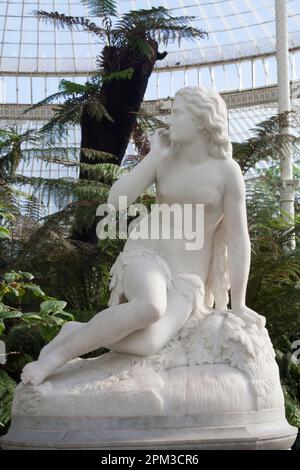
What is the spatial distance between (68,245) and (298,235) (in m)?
2.54

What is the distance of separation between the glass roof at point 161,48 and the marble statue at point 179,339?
16.1 metres

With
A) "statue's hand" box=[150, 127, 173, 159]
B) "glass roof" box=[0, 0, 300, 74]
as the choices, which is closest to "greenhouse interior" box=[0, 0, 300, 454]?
"statue's hand" box=[150, 127, 173, 159]

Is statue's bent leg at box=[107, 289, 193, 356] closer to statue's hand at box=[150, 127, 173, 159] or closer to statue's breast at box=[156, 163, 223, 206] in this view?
statue's breast at box=[156, 163, 223, 206]

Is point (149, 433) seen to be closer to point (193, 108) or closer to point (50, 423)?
point (50, 423)

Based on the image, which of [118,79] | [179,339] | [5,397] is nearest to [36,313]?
[5,397]

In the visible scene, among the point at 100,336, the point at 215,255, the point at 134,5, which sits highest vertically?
the point at 134,5

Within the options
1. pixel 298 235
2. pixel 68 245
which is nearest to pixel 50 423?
pixel 68 245

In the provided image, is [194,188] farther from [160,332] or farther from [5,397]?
[5,397]

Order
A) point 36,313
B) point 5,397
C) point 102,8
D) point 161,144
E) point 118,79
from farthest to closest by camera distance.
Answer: point 102,8
point 118,79
point 5,397
point 36,313
point 161,144

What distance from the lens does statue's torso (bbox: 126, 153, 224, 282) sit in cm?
480

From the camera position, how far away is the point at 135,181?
15.7ft

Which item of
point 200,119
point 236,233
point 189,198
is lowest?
point 236,233

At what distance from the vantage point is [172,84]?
2305 centimetres

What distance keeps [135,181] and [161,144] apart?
31 cm
